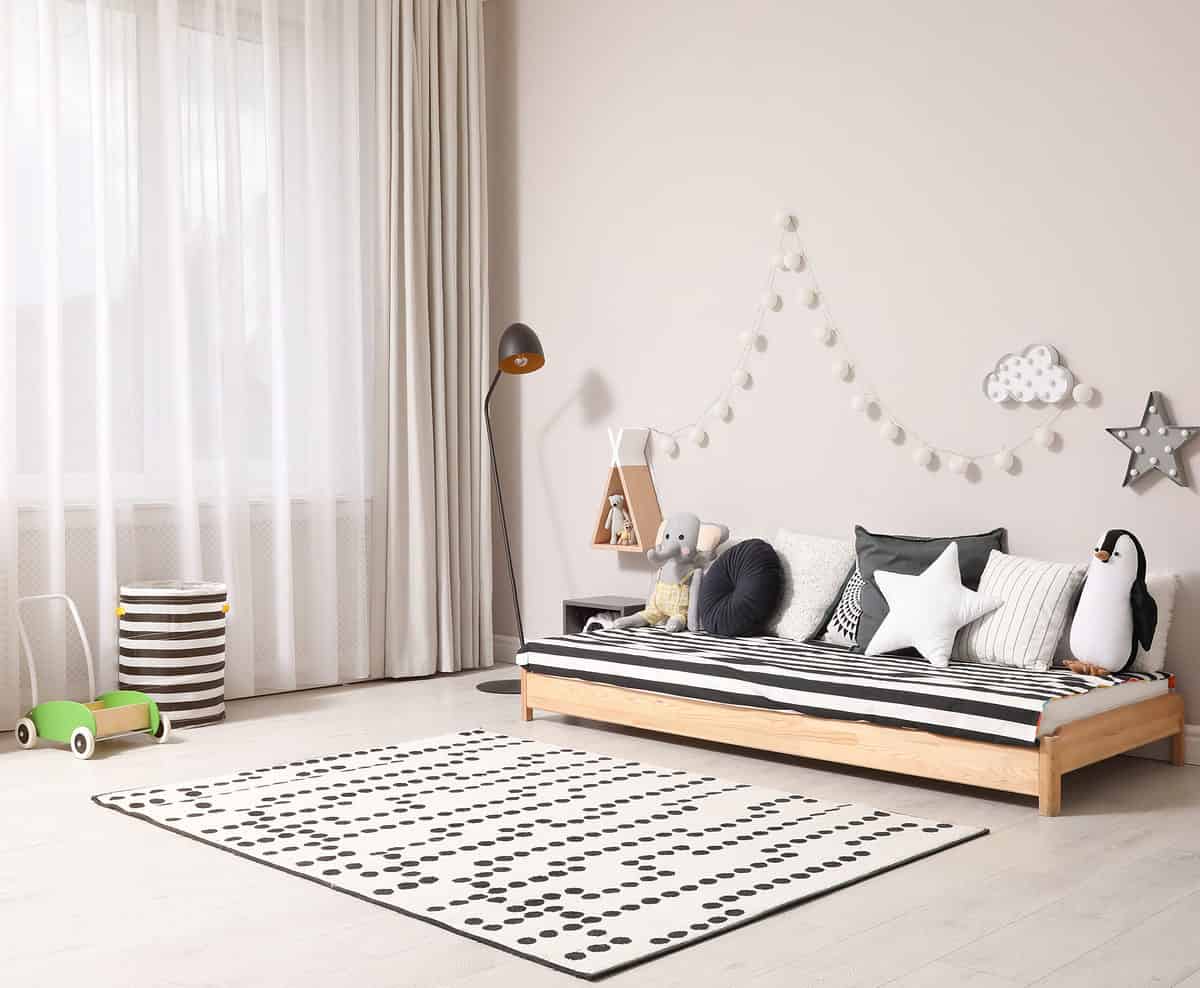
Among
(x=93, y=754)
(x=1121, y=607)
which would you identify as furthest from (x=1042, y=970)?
(x=93, y=754)

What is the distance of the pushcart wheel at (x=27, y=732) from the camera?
402cm

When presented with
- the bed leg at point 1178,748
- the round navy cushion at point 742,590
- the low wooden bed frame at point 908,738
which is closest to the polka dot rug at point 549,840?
the low wooden bed frame at point 908,738

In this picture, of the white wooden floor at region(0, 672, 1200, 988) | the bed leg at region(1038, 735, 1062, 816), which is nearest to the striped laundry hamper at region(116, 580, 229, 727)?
the white wooden floor at region(0, 672, 1200, 988)

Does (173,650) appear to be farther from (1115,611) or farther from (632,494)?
(1115,611)

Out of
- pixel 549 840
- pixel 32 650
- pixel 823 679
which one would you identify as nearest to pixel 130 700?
pixel 32 650

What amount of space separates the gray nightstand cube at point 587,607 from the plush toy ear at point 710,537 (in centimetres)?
39

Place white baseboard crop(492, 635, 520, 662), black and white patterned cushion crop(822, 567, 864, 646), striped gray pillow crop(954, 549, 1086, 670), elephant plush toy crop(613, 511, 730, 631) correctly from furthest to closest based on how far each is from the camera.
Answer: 1. white baseboard crop(492, 635, 520, 662)
2. elephant plush toy crop(613, 511, 730, 631)
3. black and white patterned cushion crop(822, 567, 864, 646)
4. striped gray pillow crop(954, 549, 1086, 670)

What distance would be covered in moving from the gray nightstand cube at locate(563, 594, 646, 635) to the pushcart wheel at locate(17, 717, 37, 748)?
1954 mm

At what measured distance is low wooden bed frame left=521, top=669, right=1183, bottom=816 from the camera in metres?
3.21

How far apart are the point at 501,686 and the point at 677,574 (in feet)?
3.06

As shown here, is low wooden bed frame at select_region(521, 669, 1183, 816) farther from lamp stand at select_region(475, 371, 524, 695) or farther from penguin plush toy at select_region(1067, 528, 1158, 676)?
lamp stand at select_region(475, 371, 524, 695)

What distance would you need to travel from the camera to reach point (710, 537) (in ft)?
15.5

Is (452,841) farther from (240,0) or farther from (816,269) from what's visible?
(240,0)

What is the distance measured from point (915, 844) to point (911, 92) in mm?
2571
